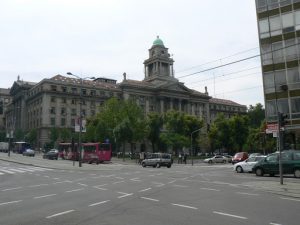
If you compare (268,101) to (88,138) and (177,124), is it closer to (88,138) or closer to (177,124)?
(177,124)

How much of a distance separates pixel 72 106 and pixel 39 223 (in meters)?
105

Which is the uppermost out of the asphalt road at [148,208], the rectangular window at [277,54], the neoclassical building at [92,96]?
the neoclassical building at [92,96]

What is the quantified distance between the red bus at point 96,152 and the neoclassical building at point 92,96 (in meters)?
50.0

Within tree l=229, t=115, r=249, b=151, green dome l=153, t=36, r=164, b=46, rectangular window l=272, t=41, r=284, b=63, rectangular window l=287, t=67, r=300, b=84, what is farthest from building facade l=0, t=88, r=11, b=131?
rectangular window l=287, t=67, r=300, b=84

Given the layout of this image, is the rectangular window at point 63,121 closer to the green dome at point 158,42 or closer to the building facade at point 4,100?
the green dome at point 158,42

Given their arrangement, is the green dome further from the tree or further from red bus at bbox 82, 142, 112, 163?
red bus at bbox 82, 142, 112, 163

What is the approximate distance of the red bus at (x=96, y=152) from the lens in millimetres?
53469

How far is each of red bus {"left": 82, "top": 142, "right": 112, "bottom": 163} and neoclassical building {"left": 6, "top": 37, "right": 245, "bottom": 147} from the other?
164 feet

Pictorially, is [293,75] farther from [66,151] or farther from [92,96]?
[92,96]

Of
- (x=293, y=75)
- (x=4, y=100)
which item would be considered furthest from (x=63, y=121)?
(x=293, y=75)

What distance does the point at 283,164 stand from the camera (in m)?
25.7

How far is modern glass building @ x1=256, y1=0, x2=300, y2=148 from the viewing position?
37.9 meters

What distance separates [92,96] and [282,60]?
8143 cm

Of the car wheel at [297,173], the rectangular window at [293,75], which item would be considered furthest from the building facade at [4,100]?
the car wheel at [297,173]
